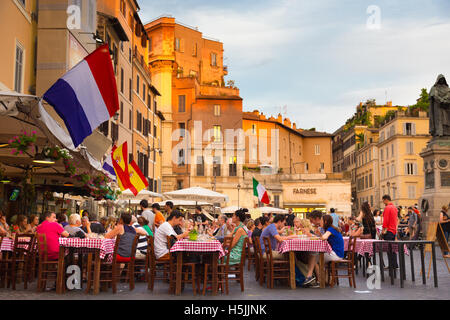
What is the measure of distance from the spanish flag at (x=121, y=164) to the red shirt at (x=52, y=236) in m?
8.99

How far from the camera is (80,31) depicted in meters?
23.1

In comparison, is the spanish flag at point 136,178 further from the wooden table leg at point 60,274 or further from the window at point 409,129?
the window at point 409,129

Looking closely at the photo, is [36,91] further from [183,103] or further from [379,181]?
[379,181]

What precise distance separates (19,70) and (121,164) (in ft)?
15.4

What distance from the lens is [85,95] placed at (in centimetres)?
1033

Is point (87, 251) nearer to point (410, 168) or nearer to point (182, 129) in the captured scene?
point (182, 129)

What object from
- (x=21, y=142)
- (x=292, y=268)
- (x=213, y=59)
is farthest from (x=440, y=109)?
(x=213, y=59)

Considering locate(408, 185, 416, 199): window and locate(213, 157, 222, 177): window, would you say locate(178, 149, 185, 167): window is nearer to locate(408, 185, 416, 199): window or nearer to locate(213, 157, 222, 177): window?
locate(213, 157, 222, 177): window

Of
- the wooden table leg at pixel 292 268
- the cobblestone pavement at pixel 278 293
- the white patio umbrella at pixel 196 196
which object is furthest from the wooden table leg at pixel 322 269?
the white patio umbrella at pixel 196 196

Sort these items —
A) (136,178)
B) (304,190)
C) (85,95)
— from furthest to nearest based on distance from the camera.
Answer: (304,190) → (136,178) → (85,95)

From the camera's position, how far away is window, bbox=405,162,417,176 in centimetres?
7019

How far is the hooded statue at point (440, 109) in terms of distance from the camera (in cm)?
2303
